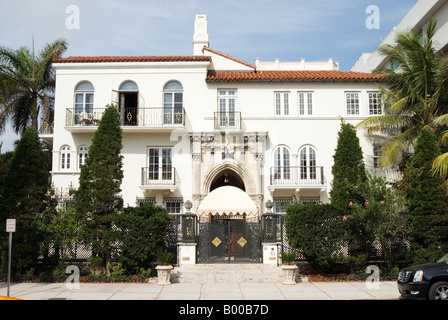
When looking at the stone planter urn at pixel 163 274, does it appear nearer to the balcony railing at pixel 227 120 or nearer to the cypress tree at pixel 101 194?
the cypress tree at pixel 101 194

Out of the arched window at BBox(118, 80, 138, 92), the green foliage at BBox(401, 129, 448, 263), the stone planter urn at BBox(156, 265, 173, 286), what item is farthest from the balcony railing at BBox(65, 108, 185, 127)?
the green foliage at BBox(401, 129, 448, 263)

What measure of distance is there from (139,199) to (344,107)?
1444 centimetres

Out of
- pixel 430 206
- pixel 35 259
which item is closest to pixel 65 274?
pixel 35 259

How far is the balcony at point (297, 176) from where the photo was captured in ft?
84.7

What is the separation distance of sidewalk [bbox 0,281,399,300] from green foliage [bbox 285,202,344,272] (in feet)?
4.09

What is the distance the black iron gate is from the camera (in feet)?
65.0

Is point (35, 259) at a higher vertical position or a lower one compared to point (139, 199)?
lower

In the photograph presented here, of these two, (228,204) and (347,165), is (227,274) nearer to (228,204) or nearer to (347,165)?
(228,204)

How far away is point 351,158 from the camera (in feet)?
69.6

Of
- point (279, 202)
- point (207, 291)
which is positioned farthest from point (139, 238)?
point (279, 202)

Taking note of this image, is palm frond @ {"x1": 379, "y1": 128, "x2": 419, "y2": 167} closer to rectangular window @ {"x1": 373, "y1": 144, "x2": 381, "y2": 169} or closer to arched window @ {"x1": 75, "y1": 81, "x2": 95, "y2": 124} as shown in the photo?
rectangular window @ {"x1": 373, "y1": 144, "x2": 381, "y2": 169}

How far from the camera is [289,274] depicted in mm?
17141

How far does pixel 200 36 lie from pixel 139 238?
18.2 m
